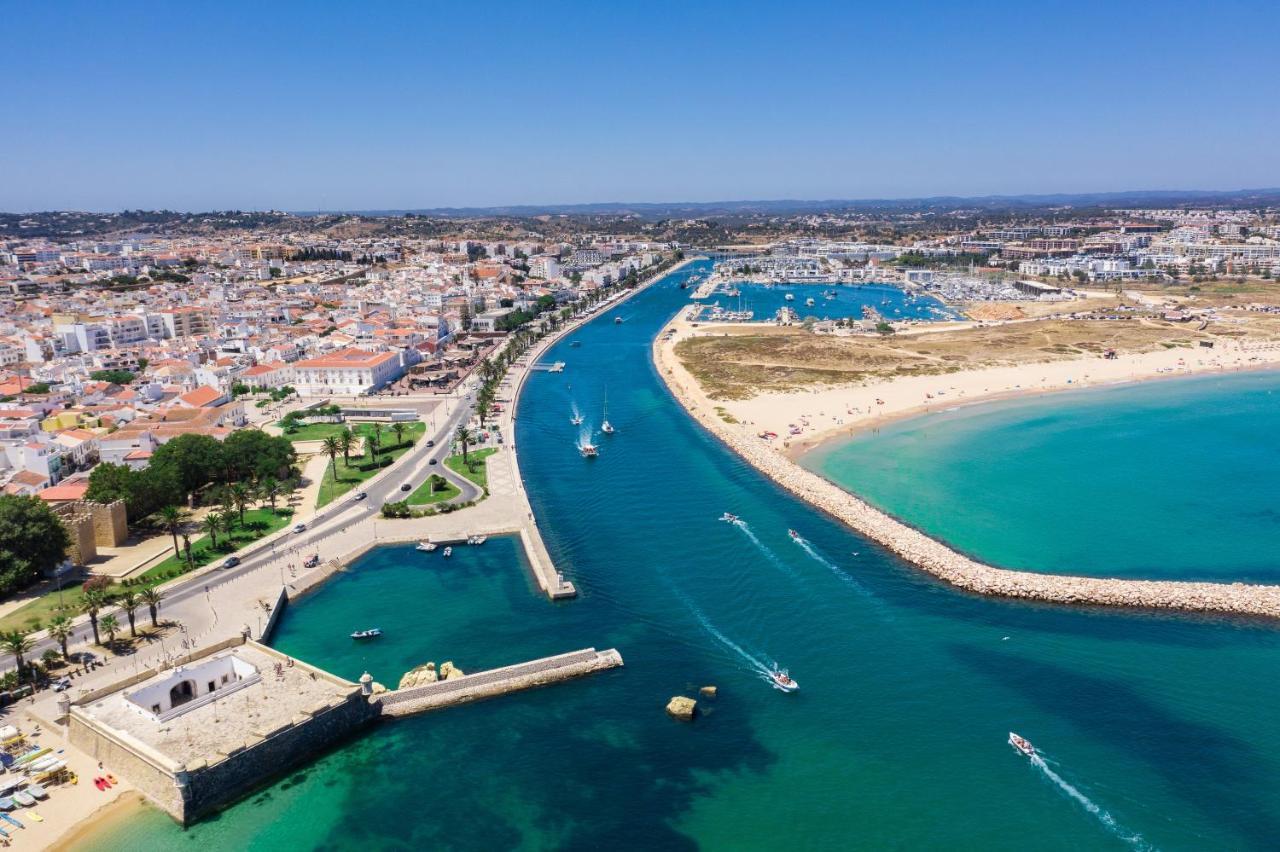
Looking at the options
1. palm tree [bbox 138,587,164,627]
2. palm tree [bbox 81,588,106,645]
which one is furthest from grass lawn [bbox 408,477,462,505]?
palm tree [bbox 81,588,106,645]

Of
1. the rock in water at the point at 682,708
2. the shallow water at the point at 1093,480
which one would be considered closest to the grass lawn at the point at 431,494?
the shallow water at the point at 1093,480

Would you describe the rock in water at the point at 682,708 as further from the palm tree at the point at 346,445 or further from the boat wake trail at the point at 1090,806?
the palm tree at the point at 346,445

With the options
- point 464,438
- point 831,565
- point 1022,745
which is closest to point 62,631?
point 464,438

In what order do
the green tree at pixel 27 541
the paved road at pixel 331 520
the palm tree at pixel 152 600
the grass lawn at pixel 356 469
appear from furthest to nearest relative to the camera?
the grass lawn at pixel 356 469, the green tree at pixel 27 541, the paved road at pixel 331 520, the palm tree at pixel 152 600

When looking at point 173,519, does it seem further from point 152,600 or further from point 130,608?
point 130,608

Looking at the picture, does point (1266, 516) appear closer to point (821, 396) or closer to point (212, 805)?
point (821, 396)

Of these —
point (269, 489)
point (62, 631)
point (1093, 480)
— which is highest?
point (269, 489)
